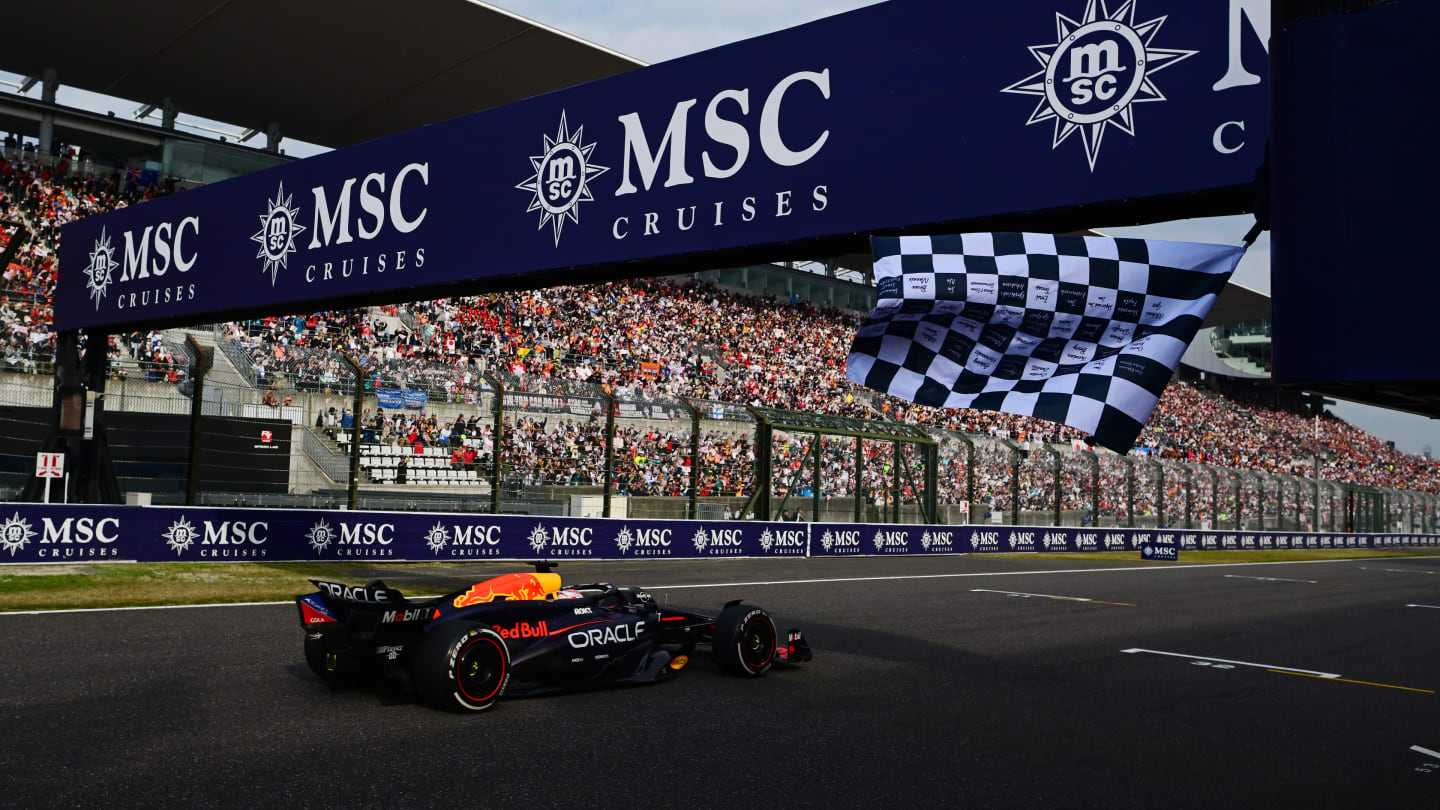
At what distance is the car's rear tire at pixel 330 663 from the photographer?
6078 millimetres

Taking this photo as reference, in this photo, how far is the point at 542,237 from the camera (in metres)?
10.1

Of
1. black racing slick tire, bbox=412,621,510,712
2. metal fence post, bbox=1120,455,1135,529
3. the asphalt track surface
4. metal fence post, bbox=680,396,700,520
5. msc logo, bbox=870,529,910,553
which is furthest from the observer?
metal fence post, bbox=1120,455,1135,529

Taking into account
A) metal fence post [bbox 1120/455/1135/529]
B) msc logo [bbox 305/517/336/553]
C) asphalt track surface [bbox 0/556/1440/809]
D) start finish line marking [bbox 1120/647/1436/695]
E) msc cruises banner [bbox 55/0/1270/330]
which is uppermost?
msc cruises banner [bbox 55/0/1270/330]

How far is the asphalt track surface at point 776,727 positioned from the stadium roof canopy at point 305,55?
60.2 feet

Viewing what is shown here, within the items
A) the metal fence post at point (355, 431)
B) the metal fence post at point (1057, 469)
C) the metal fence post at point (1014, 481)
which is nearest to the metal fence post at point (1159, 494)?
the metal fence post at point (1057, 469)

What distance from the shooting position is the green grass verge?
10.0 meters

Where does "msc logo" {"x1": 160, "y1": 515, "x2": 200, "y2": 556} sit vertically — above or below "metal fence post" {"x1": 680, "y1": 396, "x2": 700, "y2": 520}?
below

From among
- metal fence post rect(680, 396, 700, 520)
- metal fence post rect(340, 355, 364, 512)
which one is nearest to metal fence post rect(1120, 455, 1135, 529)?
metal fence post rect(680, 396, 700, 520)

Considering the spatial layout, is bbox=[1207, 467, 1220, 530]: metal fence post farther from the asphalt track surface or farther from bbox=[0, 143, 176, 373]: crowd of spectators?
bbox=[0, 143, 176, 373]: crowd of spectators

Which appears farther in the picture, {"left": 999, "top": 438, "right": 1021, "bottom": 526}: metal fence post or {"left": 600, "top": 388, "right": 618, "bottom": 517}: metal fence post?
{"left": 999, "top": 438, "right": 1021, "bottom": 526}: metal fence post

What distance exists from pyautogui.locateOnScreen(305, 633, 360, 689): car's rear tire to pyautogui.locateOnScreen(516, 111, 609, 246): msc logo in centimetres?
486

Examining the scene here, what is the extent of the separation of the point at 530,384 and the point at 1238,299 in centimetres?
4295

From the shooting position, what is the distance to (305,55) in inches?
1006

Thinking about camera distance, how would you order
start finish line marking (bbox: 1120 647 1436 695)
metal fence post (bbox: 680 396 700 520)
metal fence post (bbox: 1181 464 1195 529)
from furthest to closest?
1. metal fence post (bbox: 1181 464 1195 529)
2. metal fence post (bbox: 680 396 700 520)
3. start finish line marking (bbox: 1120 647 1436 695)
